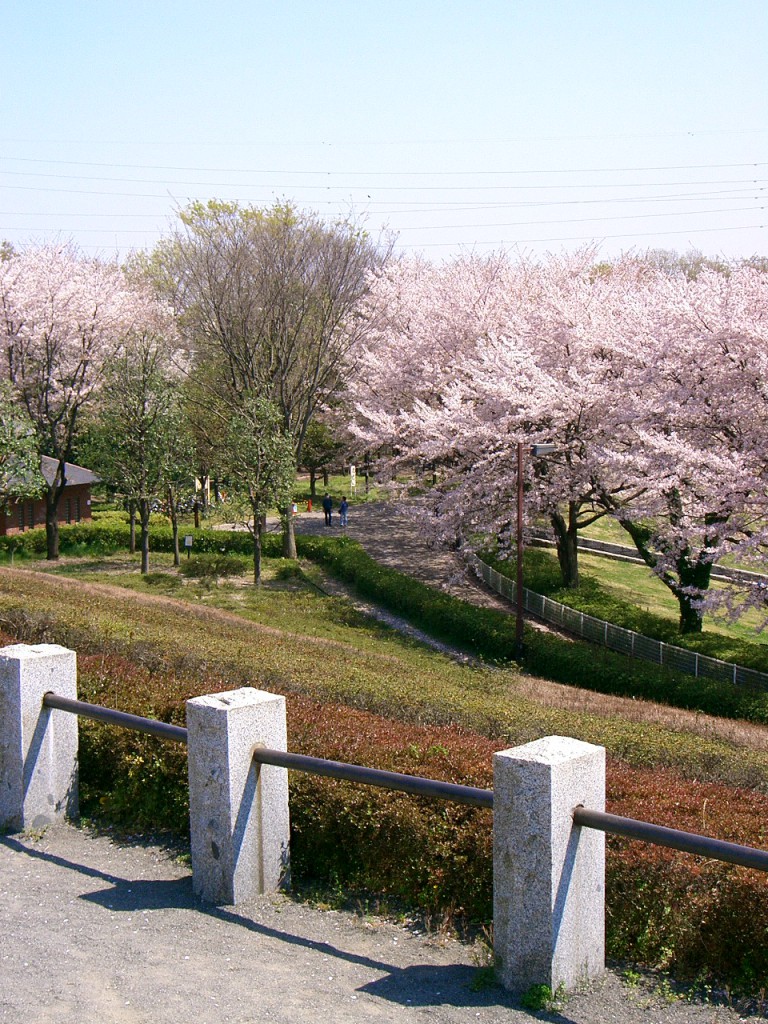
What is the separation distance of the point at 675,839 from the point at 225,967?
6.84 ft

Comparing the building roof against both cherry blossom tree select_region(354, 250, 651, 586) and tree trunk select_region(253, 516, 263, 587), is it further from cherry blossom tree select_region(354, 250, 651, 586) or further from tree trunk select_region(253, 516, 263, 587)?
cherry blossom tree select_region(354, 250, 651, 586)

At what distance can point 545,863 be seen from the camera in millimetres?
4125

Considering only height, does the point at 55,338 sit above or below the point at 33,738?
above

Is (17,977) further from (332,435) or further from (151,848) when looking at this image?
(332,435)

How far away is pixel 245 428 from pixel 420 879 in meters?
29.7

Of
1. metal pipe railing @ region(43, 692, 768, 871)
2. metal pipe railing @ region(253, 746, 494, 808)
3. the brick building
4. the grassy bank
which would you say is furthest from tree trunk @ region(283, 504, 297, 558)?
metal pipe railing @ region(253, 746, 494, 808)

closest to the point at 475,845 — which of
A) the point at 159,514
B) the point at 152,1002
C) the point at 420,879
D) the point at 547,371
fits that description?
the point at 420,879

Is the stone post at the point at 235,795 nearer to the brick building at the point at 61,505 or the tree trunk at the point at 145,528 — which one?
the tree trunk at the point at 145,528

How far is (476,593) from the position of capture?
3259 cm

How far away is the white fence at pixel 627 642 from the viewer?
2203cm

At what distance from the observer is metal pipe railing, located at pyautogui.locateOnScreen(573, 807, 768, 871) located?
3773 mm

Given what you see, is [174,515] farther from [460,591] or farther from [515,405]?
[515,405]

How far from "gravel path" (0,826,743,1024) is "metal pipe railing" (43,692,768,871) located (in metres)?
0.74

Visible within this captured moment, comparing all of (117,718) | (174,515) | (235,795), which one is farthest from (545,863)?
(174,515)
